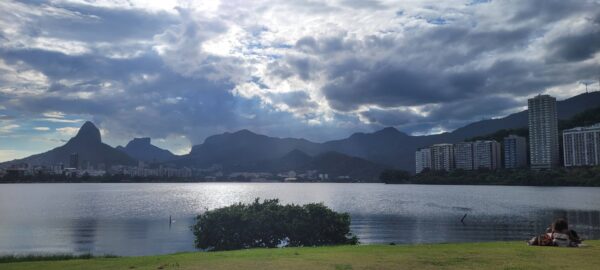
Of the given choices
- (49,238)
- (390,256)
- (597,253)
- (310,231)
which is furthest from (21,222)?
(597,253)

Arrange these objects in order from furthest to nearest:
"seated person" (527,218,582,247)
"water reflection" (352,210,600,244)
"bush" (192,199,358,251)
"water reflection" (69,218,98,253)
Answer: "water reflection" (352,210,600,244)
"water reflection" (69,218,98,253)
"bush" (192,199,358,251)
"seated person" (527,218,582,247)

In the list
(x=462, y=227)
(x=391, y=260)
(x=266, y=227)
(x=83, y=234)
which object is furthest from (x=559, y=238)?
(x=83, y=234)

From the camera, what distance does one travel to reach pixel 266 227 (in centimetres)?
3042

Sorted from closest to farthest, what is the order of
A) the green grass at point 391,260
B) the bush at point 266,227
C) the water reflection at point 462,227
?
1. the green grass at point 391,260
2. the bush at point 266,227
3. the water reflection at point 462,227

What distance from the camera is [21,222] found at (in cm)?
6738

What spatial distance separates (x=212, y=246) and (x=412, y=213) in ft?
178

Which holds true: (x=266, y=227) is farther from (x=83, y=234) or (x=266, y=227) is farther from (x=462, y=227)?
(x=462, y=227)

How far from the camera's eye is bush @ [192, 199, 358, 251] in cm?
3030

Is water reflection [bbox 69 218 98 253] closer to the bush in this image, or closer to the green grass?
the bush

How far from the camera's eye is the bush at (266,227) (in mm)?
30297

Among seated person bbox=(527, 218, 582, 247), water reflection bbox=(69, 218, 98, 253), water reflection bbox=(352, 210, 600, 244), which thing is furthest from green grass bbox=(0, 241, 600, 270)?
water reflection bbox=(352, 210, 600, 244)

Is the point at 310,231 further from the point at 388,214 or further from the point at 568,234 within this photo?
the point at 388,214

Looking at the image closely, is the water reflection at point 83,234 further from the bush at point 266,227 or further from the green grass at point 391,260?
the green grass at point 391,260

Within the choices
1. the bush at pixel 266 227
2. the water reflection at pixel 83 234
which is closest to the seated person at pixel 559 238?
the bush at pixel 266 227
